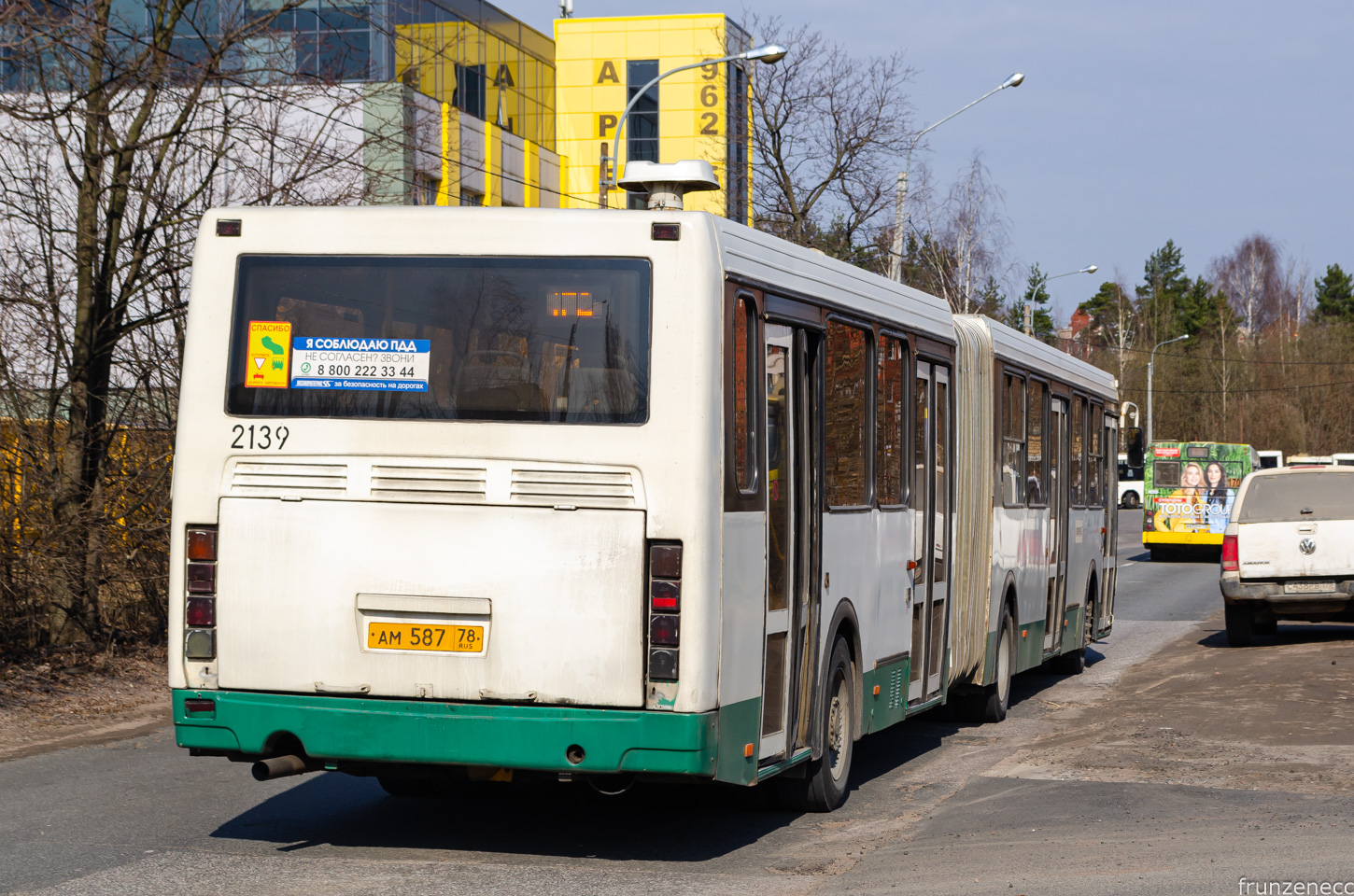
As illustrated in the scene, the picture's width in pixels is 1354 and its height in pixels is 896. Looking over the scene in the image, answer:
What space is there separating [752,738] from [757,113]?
35332 mm

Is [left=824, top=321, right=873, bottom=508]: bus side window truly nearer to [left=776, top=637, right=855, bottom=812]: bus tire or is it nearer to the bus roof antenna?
[left=776, top=637, right=855, bottom=812]: bus tire

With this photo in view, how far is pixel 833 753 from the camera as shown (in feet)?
29.5

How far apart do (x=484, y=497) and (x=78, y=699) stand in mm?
7071

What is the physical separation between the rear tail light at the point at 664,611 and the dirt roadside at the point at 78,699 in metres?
5.51

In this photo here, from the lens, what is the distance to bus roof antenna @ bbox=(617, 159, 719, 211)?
8.20 m

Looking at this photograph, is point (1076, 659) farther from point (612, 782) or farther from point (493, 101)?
point (493, 101)

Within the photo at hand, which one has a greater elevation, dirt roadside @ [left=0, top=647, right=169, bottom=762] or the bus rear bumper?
the bus rear bumper

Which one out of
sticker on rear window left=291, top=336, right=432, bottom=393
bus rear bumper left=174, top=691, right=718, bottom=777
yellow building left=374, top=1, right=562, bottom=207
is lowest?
bus rear bumper left=174, top=691, right=718, bottom=777

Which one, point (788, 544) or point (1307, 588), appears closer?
point (788, 544)

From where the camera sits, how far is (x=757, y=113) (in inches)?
1634

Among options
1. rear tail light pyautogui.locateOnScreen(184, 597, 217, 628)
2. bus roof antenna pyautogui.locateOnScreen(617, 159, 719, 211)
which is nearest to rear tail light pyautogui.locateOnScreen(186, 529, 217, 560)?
rear tail light pyautogui.locateOnScreen(184, 597, 217, 628)

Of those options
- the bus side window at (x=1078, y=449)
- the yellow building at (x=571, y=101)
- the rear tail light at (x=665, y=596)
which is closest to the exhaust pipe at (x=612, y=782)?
the rear tail light at (x=665, y=596)

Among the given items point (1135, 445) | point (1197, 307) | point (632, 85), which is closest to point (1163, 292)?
point (1197, 307)

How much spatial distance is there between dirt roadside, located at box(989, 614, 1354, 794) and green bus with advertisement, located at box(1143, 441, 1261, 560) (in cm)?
2099
